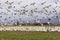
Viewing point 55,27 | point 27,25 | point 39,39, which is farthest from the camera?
point 27,25

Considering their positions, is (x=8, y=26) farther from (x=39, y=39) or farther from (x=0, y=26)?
(x=39, y=39)

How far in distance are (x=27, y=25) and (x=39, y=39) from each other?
998 inches

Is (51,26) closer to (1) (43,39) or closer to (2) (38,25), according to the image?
(2) (38,25)

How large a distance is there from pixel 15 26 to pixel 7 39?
83.4 ft

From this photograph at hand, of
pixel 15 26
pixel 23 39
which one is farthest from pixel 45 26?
pixel 23 39

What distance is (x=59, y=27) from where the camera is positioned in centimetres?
5766

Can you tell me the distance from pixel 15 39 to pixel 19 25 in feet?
83.7

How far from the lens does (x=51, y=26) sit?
58.7 meters

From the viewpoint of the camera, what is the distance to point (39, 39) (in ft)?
120

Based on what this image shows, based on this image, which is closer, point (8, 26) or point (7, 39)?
point (7, 39)

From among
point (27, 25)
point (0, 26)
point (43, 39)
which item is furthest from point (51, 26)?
point (43, 39)

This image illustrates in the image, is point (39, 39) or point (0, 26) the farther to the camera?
point (0, 26)

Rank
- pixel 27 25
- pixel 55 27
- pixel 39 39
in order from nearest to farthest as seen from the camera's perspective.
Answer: pixel 39 39 → pixel 55 27 → pixel 27 25


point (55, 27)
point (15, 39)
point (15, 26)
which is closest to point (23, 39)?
point (15, 39)
